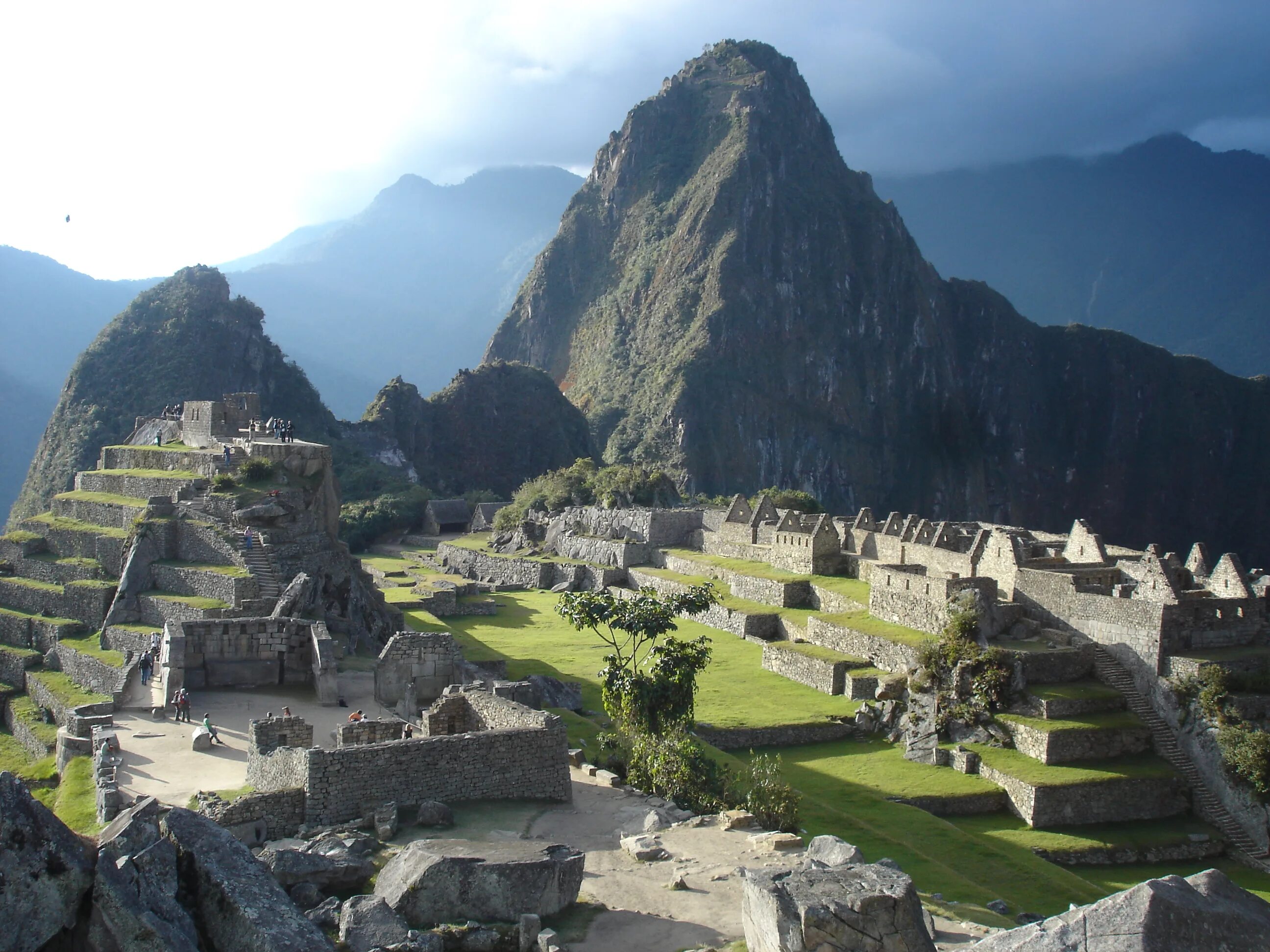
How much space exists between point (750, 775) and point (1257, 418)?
210 meters

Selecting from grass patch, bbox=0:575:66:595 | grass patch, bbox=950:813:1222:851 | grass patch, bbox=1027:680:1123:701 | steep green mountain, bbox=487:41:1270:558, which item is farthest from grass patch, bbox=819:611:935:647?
steep green mountain, bbox=487:41:1270:558

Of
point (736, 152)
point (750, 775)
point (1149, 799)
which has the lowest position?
point (1149, 799)

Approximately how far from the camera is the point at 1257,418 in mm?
196875

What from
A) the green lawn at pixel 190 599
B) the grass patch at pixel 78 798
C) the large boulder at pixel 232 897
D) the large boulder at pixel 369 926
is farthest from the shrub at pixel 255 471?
the large boulder at pixel 232 897

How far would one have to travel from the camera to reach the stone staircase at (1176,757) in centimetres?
2400

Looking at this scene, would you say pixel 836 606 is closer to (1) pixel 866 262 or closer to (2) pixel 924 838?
(2) pixel 924 838

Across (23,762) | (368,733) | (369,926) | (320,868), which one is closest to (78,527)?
(23,762)

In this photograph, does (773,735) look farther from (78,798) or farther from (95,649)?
(78,798)

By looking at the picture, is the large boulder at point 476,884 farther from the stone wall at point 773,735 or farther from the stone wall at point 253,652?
the stone wall at point 773,735

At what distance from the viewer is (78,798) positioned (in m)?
15.5

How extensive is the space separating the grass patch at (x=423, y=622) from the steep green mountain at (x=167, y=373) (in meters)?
54.2


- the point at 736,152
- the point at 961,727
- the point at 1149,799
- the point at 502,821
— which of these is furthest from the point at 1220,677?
the point at 736,152

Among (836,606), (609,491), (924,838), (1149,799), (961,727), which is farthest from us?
(609,491)

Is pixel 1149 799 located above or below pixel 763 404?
below
